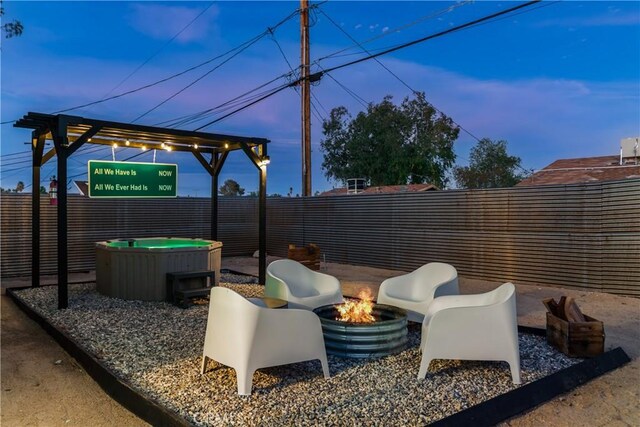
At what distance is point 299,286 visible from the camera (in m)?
5.49

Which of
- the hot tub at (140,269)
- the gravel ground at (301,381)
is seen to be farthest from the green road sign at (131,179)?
the gravel ground at (301,381)

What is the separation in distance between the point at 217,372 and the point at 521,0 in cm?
836

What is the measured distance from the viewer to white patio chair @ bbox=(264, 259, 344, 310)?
4.90 meters

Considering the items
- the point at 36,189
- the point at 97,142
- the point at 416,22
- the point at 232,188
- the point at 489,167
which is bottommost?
the point at 36,189

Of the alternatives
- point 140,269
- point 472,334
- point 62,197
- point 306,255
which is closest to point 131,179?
point 62,197

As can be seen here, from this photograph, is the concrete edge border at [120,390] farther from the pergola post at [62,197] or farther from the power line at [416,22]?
the power line at [416,22]

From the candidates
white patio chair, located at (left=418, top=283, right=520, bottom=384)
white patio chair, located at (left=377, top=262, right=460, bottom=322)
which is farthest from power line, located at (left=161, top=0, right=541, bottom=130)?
white patio chair, located at (left=418, top=283, right=520, bottom=384)

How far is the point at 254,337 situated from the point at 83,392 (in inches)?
58.7

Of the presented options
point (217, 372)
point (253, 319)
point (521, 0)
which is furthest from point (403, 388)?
point (521, 0)

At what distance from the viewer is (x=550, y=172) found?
15195 millimetres

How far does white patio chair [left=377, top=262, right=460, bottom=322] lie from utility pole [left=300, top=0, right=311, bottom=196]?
8490 millimetres

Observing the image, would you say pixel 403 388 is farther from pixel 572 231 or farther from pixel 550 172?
pixel 550 172

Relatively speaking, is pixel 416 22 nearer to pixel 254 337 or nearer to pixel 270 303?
pixel 270 303

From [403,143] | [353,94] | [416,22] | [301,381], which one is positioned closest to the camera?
[301,381]
